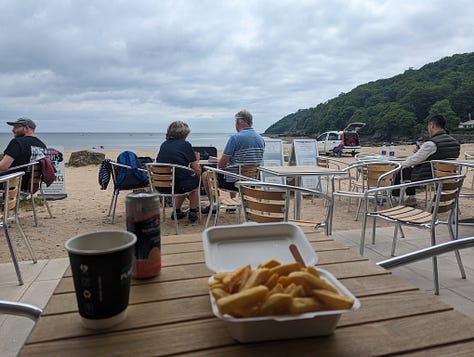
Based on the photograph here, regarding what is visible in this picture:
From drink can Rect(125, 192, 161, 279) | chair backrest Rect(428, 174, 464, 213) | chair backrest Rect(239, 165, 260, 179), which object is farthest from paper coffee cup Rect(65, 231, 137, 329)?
chair backrest Rect(239, 165, 260, 179)

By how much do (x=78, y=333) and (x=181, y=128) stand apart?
4.21 metres

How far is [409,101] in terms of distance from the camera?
4400 centimetres

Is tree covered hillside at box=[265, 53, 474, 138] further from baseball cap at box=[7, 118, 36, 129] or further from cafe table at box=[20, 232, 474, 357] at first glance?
cafe table at box=[20, 232, 474, 357]

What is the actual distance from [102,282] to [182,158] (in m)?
4.05

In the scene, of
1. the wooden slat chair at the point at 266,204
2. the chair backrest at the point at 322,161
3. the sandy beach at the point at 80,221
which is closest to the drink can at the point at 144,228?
the wooden slat chair at the point at 266,204

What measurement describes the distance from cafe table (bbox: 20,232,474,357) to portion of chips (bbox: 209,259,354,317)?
0.24 feet

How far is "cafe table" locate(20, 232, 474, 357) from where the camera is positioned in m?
0.62

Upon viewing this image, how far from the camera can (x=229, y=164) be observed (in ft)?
15.8

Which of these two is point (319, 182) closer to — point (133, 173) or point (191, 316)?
point (133, 173)

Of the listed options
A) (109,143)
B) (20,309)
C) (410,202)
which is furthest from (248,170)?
(109,143)

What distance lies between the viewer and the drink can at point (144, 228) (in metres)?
0.85

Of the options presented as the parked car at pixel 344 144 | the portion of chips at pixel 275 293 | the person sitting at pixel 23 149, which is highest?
the person sitting at pixel 23 149

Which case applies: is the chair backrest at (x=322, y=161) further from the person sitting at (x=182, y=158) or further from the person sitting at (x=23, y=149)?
the person sitting at (x=23, y=149)

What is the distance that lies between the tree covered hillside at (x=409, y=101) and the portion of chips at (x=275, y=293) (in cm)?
4575
